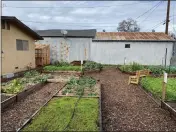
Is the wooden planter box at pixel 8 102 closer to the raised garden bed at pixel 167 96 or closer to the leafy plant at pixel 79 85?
the leafy plant at pixel 79 85

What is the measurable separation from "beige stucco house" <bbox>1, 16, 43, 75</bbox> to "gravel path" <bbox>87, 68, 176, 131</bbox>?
594 centimetres

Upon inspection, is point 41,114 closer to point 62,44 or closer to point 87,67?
point 87,67

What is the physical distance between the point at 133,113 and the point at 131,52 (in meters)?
12.9

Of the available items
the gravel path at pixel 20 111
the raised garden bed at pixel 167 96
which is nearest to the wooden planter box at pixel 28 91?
the gravel path at pixel 20 111

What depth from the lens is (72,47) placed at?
1780cm

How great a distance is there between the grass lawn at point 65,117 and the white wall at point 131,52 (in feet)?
39.7

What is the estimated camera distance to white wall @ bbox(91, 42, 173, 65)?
17.3 m

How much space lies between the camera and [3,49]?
31.8 ft

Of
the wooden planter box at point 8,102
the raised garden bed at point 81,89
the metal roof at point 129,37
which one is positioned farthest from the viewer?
the metal roof at point 129,37

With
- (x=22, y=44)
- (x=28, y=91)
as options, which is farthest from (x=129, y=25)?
(x=28, y=91)

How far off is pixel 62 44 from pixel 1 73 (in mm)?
9024

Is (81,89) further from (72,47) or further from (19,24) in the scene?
(72,47)

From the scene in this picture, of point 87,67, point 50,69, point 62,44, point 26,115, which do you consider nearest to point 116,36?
point 62,44

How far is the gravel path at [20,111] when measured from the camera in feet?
13.9
